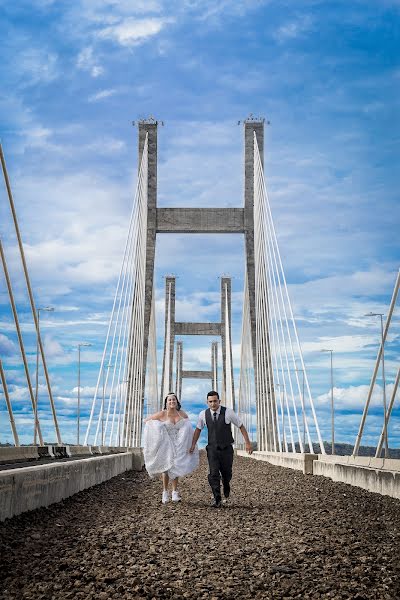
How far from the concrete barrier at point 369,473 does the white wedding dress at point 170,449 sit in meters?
2.35

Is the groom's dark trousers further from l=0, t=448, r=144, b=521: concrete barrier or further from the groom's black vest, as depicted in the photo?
l=0, t=448, r=144, b=521: concrete barrier

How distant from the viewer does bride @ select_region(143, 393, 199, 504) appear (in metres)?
11.4

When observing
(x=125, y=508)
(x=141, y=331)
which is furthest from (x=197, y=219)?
(x=125, y=508)

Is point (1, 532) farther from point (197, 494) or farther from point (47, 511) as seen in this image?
point (197, 494)

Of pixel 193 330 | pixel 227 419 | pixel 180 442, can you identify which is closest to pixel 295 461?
Answer: pixel 180 442

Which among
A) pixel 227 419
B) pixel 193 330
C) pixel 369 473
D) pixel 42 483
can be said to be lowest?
pixel 42 483

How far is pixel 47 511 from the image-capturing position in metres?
8.83

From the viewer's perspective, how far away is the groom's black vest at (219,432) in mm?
10773

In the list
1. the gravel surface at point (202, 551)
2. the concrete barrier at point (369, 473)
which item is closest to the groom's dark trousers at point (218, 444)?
the gravel surface at point (202, 551)

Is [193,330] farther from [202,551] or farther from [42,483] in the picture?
[202,551]

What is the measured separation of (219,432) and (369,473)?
9.58 ft

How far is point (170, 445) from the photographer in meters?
11.4

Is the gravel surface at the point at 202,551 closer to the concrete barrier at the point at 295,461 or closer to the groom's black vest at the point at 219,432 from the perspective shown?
the groom's black vest at the point at 219,432

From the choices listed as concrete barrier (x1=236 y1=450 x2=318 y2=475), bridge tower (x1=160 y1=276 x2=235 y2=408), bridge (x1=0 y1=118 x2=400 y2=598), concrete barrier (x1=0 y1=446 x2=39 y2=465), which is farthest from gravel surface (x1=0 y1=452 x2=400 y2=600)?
bridge tower (x1=160 y1=276 x2=235 y2=408)
